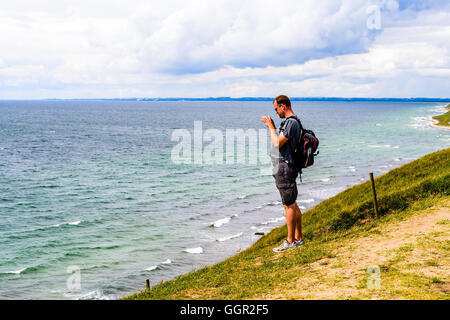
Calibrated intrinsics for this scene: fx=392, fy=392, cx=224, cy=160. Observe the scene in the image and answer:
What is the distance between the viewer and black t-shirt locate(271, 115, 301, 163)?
9391 millimetres

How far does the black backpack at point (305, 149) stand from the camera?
940cm

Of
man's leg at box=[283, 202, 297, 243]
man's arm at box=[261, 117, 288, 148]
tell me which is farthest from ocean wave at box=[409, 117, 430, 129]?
man's arm at box=[261, 117, 288, 148]

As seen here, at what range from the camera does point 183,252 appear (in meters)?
27.0

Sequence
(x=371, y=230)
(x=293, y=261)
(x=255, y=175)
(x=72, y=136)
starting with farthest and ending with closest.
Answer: (x=72, y=136)
(x=255, y=175)
(x=371, y=230)
(x=293, y=261)

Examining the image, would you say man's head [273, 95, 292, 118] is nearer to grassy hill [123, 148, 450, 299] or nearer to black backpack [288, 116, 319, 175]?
black backpack [288, 116, 319, 175]

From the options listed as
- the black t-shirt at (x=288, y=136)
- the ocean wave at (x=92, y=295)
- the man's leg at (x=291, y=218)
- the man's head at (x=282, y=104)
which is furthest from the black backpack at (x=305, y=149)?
the ocean wave at (x=92, y=295)

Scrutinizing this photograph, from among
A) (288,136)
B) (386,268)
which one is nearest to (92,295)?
(288,136)

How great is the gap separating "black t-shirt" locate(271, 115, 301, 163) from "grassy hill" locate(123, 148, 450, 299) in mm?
2746

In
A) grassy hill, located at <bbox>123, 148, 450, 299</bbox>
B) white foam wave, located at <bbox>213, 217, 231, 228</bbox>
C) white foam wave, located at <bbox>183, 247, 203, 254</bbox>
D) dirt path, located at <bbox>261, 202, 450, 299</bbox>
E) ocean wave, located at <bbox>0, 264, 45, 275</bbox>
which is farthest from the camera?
white foam wave, located at <bbox>213, 217, 231, 228</bbox>

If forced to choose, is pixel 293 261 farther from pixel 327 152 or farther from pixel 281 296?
pixel 327 152

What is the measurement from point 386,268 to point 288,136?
3.68m
